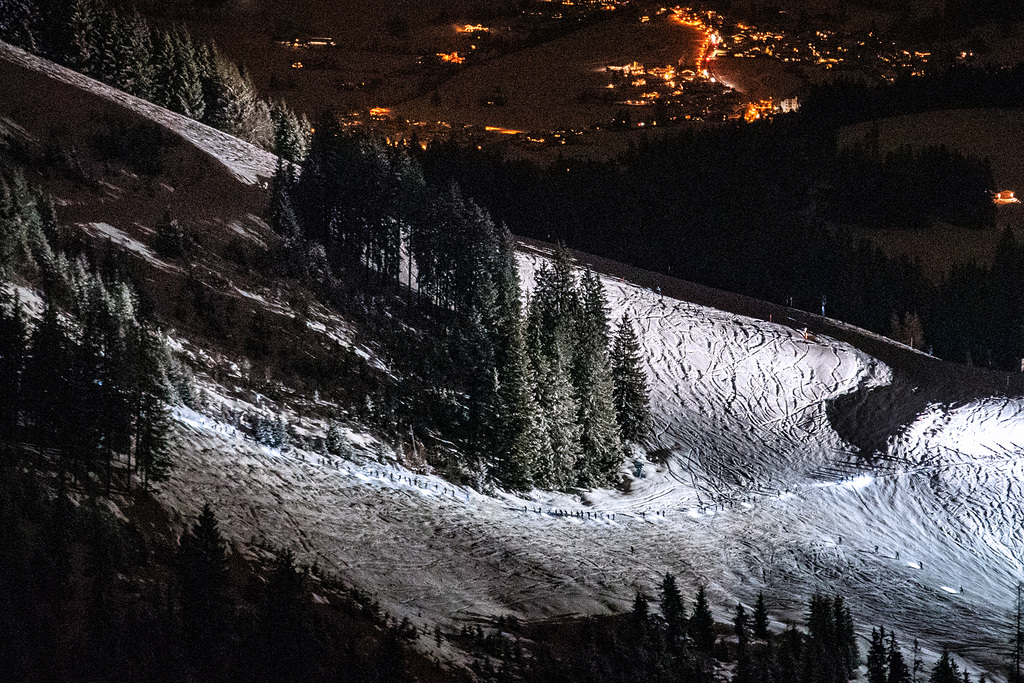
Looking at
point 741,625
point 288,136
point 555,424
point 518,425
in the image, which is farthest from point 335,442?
point 288,136

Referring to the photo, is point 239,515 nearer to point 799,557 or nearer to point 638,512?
point 638,512

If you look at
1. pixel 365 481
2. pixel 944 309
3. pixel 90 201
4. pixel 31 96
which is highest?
pixel 31 96

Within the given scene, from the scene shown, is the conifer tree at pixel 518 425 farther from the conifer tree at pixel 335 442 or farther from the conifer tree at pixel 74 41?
the conifer tree at pixel 74 41

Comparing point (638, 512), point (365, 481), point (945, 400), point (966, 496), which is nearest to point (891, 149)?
point (945, 400)

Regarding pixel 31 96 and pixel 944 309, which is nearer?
pixel 31 96

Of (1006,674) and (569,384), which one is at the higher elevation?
(569,384)

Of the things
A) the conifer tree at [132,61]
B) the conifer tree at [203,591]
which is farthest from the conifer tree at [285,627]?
the conifer tree at [132,61]
